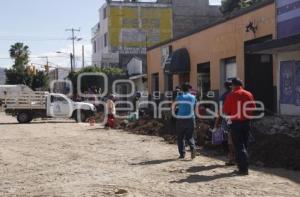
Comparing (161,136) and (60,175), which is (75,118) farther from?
(60,175)

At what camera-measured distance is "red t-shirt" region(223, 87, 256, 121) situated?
12000 millimetres

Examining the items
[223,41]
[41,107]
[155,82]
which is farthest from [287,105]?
[155,82]

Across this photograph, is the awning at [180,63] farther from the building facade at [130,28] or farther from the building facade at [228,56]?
the building facade at [130,28]

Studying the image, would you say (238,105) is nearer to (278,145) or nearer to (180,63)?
(278,145)

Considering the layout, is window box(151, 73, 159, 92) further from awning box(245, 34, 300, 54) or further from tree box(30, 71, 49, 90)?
tree box(30, 71, 49, 90)

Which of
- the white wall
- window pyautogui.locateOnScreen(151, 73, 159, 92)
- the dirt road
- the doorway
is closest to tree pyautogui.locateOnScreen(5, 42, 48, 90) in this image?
window pyautogui.locateOnScreen(151, 73, 159, 92)

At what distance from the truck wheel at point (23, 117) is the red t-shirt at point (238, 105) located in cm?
2576

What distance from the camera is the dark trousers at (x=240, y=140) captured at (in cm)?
1197

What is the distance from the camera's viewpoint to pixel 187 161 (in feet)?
47.5

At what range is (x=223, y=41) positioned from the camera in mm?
29344

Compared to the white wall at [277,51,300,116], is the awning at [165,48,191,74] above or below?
above

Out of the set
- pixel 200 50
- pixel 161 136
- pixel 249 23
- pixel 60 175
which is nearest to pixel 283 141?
pixel 60 175

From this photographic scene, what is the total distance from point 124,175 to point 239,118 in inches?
106

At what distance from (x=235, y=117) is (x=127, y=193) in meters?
3.06
